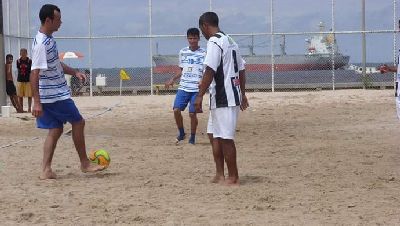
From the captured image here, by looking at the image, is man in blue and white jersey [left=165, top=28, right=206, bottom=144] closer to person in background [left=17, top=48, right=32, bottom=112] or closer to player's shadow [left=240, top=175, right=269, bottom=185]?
player's shadow [left=240, top=175, right=269, bottom=185]

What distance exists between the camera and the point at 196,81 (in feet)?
34.1

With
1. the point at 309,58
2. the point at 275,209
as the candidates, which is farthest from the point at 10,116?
the point at 309,58

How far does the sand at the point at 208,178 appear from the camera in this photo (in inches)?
215

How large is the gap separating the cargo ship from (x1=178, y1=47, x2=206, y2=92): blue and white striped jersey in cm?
1433

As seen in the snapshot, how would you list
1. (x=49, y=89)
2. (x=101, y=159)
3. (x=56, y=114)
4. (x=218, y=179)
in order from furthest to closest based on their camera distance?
(x=101, y=159) < (x=56, y=114) < (x=49, y=89) < (x=218, y=179)

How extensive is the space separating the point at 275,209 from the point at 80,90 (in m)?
20.1

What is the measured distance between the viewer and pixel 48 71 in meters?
7.23

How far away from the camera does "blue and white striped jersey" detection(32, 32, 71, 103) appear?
7.10m

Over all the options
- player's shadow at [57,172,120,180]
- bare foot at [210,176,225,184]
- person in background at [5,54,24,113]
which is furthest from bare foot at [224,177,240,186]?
person in background at [5,54,24,113]

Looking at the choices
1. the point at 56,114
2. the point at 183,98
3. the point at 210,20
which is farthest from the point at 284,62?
the point at 210,20

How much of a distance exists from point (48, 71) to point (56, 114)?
1.48 feet

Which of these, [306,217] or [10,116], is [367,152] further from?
[10,116]

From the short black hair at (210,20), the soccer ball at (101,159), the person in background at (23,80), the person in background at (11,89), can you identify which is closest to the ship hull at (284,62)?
the person in background at (23,80)

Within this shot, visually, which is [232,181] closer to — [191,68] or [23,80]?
[191,68]
